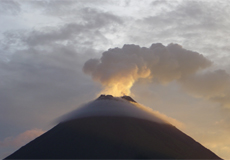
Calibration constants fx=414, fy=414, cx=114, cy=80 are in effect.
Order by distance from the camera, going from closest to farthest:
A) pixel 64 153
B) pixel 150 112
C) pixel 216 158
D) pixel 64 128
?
pixel 64 153 → pixel 216 158 → pixel 64 128 → pixel 150 112

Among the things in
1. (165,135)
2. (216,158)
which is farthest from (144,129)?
(216,158)

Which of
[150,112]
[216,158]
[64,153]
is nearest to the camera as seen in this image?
[64,153]

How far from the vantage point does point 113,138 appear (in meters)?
105

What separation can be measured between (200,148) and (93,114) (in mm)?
31861

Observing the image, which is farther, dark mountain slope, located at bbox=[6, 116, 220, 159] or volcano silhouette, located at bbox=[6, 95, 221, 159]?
volcano silhouette, located at bbox=[6, 95, 221, 159]

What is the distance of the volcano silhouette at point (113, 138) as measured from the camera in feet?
324

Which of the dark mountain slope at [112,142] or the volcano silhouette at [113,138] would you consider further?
the volcano silhouette at [113,138]

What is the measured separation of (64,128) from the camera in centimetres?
11538

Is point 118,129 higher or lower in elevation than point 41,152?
higher

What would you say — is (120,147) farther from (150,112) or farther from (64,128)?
(150,112)

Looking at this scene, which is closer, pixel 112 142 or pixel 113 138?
pixel 112 142

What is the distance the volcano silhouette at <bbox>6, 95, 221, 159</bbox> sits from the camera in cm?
9862

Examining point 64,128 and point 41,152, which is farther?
point 64,128

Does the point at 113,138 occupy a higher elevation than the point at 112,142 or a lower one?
higher
